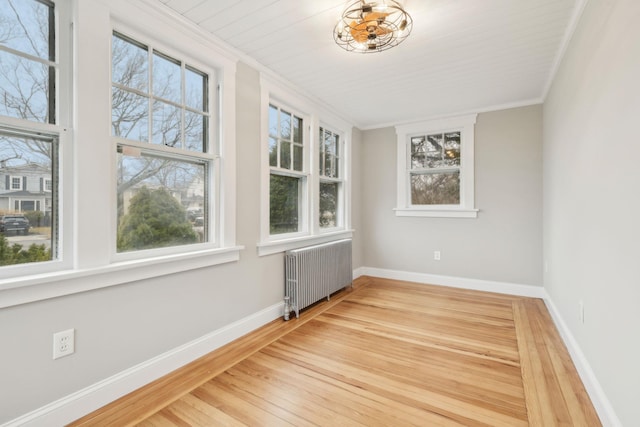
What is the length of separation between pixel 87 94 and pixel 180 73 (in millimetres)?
718

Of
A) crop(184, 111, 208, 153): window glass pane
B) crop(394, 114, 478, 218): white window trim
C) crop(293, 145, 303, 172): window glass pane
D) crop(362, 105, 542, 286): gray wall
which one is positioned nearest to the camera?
crop(184, 111, 208, 153): window glass pane

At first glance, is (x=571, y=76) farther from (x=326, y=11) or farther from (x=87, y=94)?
(x=87, y=94)

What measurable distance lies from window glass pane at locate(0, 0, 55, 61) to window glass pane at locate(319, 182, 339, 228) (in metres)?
2.86

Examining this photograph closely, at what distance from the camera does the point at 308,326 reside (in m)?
2.88

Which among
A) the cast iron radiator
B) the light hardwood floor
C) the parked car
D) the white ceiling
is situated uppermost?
the white ceiling

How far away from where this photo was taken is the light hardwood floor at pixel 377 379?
5.43ft

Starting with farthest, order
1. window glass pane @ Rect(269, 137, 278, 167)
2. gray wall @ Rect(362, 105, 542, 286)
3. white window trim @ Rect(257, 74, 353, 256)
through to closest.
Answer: gray wall @ Rect(362, 105, 542, 286) → window glass pane @ Rect(269, 137, 278, 167) → white window trim @ Rect(257, 74, 353, 256)

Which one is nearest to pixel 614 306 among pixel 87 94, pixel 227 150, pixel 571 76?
pixel 571 76

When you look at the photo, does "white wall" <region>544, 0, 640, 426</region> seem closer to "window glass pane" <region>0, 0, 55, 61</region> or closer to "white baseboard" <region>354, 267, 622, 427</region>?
"white baseboard" <region>354, 267, 622, 427</region>

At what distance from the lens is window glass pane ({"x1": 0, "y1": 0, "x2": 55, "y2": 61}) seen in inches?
58.2

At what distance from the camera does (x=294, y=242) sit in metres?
3.23

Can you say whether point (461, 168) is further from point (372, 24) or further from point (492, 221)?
point (372, 24)

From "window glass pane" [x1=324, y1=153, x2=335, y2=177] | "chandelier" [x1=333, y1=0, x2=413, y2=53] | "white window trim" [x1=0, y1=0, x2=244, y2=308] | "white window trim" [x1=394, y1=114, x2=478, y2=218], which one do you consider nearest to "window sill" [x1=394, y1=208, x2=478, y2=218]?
"white window trim" [x1=394, y1=114, x2=478, y2=218]

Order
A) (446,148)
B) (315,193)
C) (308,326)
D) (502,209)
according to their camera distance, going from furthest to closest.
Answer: (446,148), (502,209), (315,193), (308,326)
